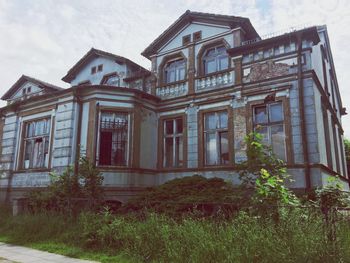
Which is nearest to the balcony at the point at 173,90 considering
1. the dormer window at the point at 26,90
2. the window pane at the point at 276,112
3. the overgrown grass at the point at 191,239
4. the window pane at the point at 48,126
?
the window pane at the point at 276,112

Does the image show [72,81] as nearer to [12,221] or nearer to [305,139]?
[12,221]

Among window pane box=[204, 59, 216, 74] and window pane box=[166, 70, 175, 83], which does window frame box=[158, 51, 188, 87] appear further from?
window pane box=[204, 59, 216, 74]

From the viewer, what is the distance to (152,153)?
13.7 meters

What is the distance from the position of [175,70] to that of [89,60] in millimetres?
5873

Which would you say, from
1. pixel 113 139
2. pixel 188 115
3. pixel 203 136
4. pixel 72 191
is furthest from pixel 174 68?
pixel 72 191

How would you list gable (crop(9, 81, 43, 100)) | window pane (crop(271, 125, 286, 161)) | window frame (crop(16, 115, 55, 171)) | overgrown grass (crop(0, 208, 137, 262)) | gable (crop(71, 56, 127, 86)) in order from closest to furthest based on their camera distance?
1. overgrown grass (crop(0, 208, 137, 262))
2. window pane (crop(271, 125, 286, 161))
3. window frame (crop(16, 115, 55, 171))
4. gable (crop(71, 56, 127, 86))
5. gable (crop(9, 81, 43, 100))

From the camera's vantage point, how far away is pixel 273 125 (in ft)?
37.0

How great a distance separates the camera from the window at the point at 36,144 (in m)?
14.0

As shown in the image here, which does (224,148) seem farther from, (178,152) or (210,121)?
Answer: (178,152)

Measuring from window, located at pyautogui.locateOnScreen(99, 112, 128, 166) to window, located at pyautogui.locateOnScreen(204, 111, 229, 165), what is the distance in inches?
141

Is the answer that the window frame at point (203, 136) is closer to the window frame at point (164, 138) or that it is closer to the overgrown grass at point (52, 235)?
the window frame at point (164, 138)

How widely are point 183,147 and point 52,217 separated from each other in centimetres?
631

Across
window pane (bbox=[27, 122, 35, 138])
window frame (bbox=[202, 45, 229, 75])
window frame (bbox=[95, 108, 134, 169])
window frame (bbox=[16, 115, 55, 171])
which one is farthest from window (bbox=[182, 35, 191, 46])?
window pane (bbox=[27, 122, 35, 138])

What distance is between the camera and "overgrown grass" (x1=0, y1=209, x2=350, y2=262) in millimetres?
4645
